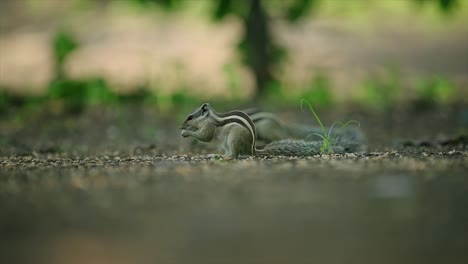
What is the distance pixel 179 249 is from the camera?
158 inches

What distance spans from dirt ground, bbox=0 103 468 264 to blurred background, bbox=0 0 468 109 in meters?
5.60

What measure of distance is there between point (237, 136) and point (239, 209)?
1967 mm

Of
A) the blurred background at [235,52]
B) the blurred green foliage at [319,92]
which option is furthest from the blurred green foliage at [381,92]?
the blurred green foliage at [319,92]

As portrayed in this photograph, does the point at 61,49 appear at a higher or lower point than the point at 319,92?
higher

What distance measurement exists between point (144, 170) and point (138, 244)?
5.77ft

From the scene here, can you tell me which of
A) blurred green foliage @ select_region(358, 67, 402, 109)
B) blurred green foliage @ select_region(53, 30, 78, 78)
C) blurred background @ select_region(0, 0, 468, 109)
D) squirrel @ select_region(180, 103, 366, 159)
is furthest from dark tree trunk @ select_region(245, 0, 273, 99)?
Answer: squirrel @ select_region(180, 103, 366, 159)

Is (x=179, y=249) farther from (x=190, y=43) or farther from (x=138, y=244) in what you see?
Result: (x=190, y=43)

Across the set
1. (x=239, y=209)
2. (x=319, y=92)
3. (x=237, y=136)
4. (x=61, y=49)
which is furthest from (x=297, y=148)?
(x=61, y=49)

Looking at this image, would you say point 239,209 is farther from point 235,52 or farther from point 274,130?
point 235,52

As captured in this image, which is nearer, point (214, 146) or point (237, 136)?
point (237, 136)

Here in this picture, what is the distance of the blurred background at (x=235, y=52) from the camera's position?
11.9 metres

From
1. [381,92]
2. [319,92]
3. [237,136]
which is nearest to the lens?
[237,136]

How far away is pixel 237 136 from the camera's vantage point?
6.42 meters

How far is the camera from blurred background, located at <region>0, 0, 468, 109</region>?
11.9 meters
